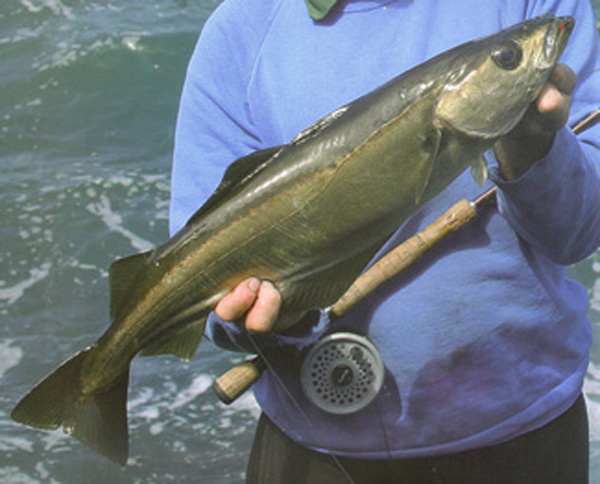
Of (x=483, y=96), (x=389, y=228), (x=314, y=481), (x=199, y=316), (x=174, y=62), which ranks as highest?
(x=483, y=96)

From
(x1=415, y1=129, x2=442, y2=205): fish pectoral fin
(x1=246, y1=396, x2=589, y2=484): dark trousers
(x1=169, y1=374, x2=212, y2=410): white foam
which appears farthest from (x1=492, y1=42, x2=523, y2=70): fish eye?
(x1=169, y1=374, x2=212, y2=410): white foam

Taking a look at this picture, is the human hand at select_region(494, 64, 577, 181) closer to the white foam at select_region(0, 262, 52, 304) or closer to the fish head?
the fish head

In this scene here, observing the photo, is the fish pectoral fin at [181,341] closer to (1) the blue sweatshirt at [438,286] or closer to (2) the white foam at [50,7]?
(1) the blue sweatshirt at [438,286]

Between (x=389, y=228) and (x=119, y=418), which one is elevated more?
(x=389, y=228)

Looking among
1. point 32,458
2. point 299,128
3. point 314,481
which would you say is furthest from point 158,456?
point 299,128

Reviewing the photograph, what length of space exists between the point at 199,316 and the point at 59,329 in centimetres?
427

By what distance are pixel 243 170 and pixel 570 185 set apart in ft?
2.26

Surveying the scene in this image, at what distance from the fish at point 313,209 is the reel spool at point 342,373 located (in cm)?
16

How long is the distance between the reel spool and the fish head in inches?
29.7

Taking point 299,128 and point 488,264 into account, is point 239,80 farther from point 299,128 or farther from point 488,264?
point 488,264

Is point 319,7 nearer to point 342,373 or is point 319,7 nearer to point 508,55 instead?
point 508,55

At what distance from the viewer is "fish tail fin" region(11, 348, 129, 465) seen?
224cm

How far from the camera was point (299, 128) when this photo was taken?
2477mm

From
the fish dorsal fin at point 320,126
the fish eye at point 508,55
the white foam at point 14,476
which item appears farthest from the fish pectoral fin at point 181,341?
the white foam at point 14,476
